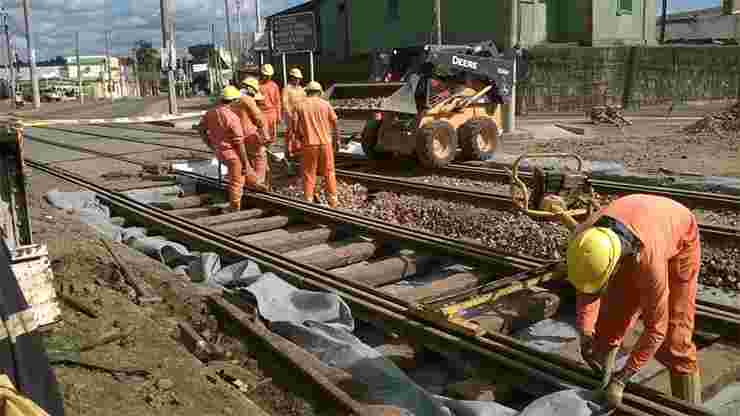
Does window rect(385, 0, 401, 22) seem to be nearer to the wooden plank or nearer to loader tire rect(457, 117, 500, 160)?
loader tire rect(457, 117, 500, 160)

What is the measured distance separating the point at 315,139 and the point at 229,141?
125cm

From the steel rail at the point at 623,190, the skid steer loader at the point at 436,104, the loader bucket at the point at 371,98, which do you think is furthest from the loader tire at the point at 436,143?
the loader bucket at the point at 371,98

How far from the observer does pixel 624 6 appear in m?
→ 30.0

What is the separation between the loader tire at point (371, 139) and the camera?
13.2 metres

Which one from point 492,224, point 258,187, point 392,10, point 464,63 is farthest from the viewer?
point 392,10

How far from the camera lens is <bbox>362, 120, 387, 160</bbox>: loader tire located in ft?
43.2

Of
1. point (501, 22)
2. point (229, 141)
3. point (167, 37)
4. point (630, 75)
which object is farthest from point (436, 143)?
point (630, 75)

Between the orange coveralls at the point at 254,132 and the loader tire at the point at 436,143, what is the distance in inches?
113

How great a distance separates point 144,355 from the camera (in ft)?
13.4

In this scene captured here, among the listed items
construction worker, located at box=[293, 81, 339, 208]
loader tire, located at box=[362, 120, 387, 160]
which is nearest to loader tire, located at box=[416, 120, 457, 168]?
loader tire, located at box=[362, 120, 387, 160]

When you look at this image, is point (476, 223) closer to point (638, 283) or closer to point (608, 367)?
point (608, 367)

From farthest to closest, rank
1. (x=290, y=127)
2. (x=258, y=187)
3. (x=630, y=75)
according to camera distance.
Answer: (x=630, y=75), (x=258, y=187), (x=290, y=127)

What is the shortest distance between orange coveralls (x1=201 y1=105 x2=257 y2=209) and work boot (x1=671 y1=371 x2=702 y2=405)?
6.82m

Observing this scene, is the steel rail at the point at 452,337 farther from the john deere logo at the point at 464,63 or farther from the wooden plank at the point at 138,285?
the john deere logo at the point at 464,63
